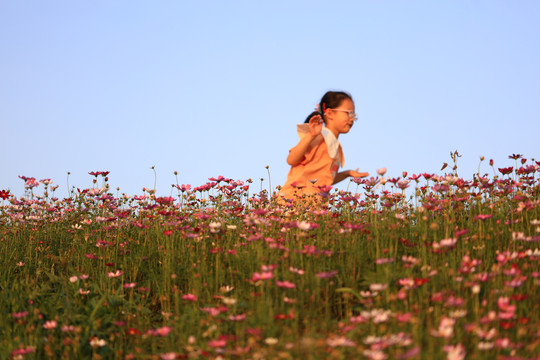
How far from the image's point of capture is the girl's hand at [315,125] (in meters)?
8.99

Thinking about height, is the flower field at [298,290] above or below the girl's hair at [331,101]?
below

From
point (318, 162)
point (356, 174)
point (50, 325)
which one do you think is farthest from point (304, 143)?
point (50, 325)

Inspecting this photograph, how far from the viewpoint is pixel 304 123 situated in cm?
956

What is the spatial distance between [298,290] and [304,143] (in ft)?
17.0

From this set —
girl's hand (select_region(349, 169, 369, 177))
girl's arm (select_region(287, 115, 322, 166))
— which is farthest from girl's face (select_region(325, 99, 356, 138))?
girl's hand (select_region(349, 169, 369, 177))

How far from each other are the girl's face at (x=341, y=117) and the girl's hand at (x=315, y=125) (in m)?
0.77

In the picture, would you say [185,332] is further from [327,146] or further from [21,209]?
[327,146]

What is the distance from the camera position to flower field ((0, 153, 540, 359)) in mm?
3406

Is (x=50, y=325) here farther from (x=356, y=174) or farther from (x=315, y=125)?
(x=356, y=174)

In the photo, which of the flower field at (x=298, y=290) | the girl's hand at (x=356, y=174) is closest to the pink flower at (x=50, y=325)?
the flower field at (x=298, y=290)

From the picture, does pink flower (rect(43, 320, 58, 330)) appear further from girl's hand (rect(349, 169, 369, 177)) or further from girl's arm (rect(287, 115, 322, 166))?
girl's hand (rect(349, 169, 369, 177))

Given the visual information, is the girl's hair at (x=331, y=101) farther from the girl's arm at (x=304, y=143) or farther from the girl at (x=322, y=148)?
the girl's arm at (x=304, y=143)

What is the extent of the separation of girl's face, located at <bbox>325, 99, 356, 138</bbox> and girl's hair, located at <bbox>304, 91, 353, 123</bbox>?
82 millimetres

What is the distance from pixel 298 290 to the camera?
14.0ft
